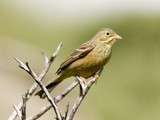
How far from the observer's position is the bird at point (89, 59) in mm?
7627

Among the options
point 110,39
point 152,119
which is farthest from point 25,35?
point 110,39

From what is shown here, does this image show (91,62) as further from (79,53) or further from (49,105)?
(49,105)

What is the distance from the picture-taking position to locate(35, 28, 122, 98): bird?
25.0ft

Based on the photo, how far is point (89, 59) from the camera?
26.1ft

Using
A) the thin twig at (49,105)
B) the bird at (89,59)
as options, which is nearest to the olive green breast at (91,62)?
the bird at (89,59)

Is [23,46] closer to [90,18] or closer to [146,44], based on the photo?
[146,44]

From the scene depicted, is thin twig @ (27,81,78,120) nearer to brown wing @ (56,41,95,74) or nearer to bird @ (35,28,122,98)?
bird @ (35,28,122,98)

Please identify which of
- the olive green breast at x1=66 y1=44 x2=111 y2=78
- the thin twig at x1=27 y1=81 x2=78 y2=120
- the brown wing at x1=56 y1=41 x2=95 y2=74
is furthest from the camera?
the brown wing at x1=56 y1=41 x2=95 y2=74

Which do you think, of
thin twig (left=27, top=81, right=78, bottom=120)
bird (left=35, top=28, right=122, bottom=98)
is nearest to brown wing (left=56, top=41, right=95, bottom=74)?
bird (left=35, top=28, right=122, bottom=98)

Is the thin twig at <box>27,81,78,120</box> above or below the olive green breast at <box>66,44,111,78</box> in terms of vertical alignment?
above

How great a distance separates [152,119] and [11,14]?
25.9 feet

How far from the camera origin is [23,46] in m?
17.7

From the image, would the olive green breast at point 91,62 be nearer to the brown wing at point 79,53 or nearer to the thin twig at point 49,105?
the brown wing at point 79,53

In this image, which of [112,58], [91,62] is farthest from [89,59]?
[112,58]
